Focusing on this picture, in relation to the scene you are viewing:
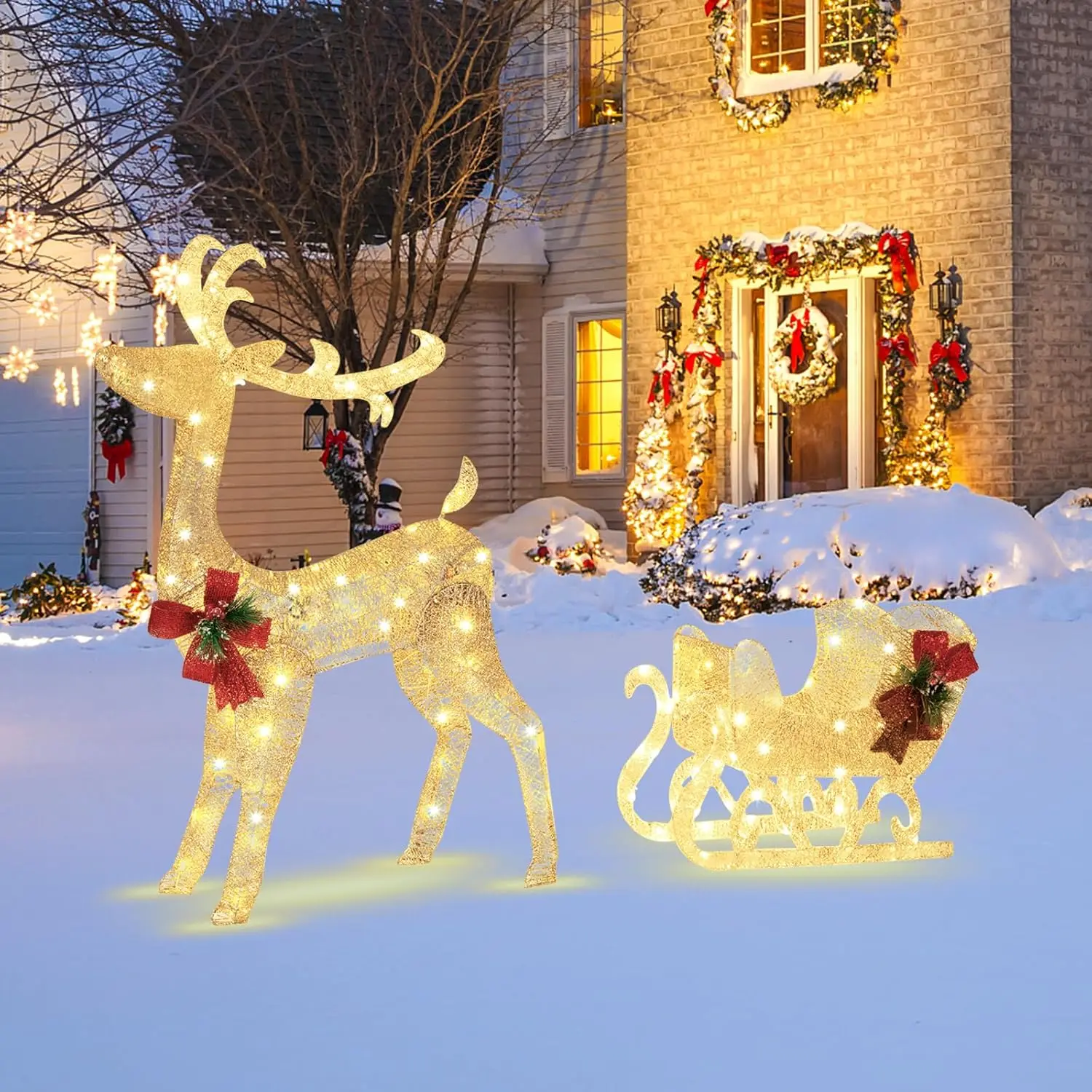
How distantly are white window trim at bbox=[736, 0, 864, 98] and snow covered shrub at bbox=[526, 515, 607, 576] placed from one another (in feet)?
13.6

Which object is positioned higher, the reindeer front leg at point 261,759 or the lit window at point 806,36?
the lit window at point 806,36

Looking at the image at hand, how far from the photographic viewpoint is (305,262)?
17.2 m

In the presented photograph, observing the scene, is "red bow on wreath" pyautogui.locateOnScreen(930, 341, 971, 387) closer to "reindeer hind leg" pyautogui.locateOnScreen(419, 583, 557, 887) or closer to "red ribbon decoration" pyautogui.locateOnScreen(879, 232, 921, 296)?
"red ribbon decoration" pyautogui.locateOnScreen(879, 232, 921, 296)

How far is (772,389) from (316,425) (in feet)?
13.3

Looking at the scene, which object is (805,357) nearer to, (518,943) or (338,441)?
(338,441)

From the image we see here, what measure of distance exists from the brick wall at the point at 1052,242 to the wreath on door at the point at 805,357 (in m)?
1.80

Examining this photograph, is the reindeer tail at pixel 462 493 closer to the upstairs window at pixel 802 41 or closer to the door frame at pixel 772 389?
the door frame at pixel 772 389

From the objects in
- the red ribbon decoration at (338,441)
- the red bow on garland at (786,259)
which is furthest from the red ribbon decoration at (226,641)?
the red bow on garland at (786,259)

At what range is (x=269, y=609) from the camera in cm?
545

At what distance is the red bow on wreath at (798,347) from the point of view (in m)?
16.9

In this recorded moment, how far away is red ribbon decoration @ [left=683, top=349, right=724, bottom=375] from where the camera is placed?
17547mm

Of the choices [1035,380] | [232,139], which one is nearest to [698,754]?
[1035,380]

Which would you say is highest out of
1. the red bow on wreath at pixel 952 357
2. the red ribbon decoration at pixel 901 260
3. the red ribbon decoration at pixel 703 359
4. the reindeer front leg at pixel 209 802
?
the red ribbon decoration at pixel 901 260

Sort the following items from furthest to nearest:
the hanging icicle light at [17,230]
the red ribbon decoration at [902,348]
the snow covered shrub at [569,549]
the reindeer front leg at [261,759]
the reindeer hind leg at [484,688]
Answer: the snow covered shrub at [569,549]
the red ribbon decoration at [902,348]
the hanging icicle light at [17,230]
the reindeer hind leg at [484,688]
the reindeer front leg at [261,759]
